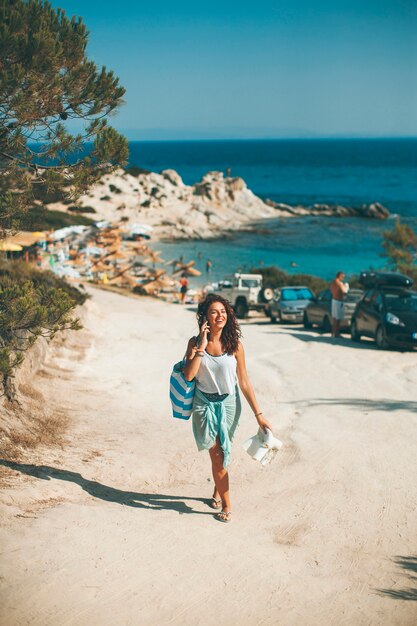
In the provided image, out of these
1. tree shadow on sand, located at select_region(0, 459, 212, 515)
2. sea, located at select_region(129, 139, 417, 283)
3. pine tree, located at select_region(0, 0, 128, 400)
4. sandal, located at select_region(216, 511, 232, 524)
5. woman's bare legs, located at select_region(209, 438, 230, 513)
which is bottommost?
sea, located at select_region(129, 139, 417, 283)

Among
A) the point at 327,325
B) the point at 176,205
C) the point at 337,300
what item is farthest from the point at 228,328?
the point at 176,205

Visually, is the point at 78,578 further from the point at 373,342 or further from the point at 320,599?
the point at 373,342

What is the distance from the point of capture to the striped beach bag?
264 inches

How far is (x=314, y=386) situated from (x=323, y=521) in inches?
234

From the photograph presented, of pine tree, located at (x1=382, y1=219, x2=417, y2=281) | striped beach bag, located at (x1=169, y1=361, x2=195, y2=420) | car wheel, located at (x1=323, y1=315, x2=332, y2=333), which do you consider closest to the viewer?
striped beach bag, located at (x1=169, y1=361, x2=195, y2=420)

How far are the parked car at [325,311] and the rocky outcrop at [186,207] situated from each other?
149 feet

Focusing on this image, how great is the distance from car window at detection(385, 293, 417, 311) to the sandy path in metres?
5.02

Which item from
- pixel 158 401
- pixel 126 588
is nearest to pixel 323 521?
pixel 126 588

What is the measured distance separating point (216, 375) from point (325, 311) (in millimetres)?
15877

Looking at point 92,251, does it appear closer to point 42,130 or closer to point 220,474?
point 42,130

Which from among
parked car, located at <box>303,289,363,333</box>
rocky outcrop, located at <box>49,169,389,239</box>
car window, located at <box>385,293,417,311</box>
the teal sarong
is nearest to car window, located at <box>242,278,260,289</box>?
parked car, located at <box>303,289,363,333</box>

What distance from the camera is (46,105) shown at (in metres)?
7.95

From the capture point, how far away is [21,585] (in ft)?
18.0

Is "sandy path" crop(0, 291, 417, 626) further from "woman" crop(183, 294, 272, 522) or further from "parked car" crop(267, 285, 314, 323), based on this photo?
"parked car" crop(267, 285, 314, 323)
